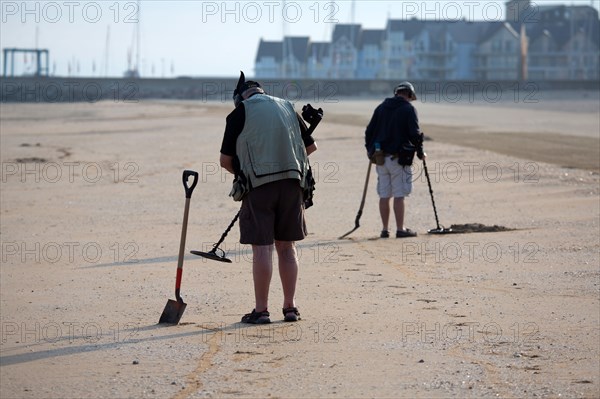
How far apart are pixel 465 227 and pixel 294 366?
6.99 meters

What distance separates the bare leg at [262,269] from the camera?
26.0 feet

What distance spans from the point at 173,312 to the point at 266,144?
1.52 metres

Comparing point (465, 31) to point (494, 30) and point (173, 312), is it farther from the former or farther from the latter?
point (173, 312)

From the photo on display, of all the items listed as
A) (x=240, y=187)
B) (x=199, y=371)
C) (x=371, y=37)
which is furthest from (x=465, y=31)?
(x=199, y=371)

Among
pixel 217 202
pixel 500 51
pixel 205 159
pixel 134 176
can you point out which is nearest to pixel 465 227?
pixel 217 202

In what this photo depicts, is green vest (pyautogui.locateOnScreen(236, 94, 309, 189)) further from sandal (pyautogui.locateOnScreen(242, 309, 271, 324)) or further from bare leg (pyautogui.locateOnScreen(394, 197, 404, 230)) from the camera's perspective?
bare leg (pyautogui.locateOnScreen(394, 197, 404, 230))

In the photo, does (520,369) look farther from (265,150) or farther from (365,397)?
(265,150)

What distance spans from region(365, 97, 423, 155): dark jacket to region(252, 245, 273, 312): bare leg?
496 cm

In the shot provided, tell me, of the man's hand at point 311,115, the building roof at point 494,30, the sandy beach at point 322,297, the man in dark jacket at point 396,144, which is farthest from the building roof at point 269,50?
the man's hand at point 311,115

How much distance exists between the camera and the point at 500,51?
5069 inches

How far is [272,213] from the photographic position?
788 cm

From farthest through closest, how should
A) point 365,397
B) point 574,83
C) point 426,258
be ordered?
point 574,83 < point 426,258 < point 365,397

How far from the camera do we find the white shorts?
12805mm

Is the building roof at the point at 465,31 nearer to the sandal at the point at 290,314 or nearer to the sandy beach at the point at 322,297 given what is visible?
the sandy beach at the point at 322,297
